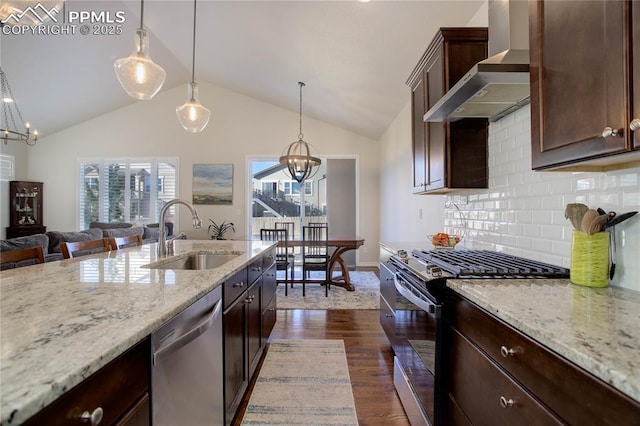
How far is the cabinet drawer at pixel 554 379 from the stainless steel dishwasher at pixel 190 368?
0.98 meters

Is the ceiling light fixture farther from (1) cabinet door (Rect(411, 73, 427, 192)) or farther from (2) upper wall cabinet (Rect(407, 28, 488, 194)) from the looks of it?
(2) upper wall cabinet (Rect(407, 28, 488, 194))

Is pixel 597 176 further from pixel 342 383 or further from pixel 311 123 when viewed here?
pixel 311 123

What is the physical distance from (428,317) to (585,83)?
1.05 metres

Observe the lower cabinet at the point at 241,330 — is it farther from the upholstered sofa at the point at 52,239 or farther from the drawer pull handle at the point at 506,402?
the upholstered sofa at the point at 52,239

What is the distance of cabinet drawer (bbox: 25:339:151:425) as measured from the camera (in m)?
0.52

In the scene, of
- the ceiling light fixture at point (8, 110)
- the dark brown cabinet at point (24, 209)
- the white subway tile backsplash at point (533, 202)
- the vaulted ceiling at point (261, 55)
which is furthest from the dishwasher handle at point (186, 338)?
the dark brown cabinet at point (24, 209)

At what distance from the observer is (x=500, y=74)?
1.26 m

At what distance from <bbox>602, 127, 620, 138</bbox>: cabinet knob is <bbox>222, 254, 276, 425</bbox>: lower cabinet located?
59.0 inches

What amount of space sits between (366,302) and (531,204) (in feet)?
8.33

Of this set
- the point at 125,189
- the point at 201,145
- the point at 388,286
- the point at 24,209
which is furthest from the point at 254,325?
the point at 24,209

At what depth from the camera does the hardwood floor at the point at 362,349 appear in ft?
5.73

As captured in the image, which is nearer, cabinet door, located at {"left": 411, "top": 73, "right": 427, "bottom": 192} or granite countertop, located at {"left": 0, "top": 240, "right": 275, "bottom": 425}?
granite countertop, located at {"left": 0, "top": 240, "right": 275, "bottom": 425}

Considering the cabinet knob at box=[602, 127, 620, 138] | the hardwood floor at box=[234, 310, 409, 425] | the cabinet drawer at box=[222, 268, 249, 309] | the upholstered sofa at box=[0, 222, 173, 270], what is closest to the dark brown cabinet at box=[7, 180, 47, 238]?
the upholstered sofa at box=[0, 222, 173, 270]

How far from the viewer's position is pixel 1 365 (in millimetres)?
537
